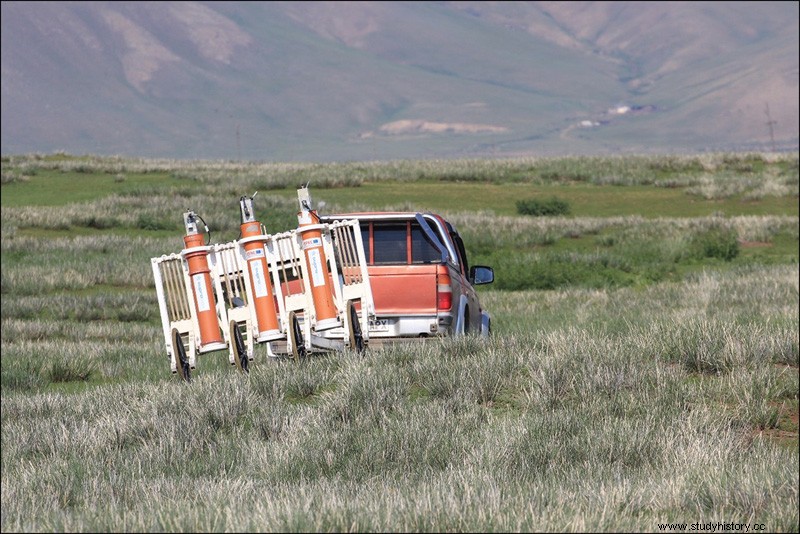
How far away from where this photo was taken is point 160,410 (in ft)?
30.2

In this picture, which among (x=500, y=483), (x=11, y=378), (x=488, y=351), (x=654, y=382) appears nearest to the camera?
(x=500, y=483)

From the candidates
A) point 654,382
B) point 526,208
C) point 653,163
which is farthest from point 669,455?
point 653,163

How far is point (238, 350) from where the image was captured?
10.5 m

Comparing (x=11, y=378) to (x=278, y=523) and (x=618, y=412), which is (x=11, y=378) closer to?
(x=618, y=412)

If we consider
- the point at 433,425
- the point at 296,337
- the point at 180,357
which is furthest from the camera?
the point at 180,357

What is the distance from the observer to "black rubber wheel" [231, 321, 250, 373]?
10.4m

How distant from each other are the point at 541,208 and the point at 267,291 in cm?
Answer: 3062

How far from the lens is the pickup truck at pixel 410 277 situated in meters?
11.9

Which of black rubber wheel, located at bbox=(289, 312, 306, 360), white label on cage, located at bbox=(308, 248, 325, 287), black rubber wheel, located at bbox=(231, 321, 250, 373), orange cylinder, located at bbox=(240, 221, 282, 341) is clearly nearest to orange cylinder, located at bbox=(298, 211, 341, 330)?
white label on cage, located at bbox=(308, 248, 325, 287)

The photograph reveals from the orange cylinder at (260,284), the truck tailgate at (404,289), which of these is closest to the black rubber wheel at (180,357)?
the orange cylinder at (260,284)

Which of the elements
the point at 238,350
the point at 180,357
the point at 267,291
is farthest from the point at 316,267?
the point at 180,357

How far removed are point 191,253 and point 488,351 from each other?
8.97 ft

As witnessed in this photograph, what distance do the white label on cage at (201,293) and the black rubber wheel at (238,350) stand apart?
324 millimetres

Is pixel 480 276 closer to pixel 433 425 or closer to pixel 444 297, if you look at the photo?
pixel 444 297
